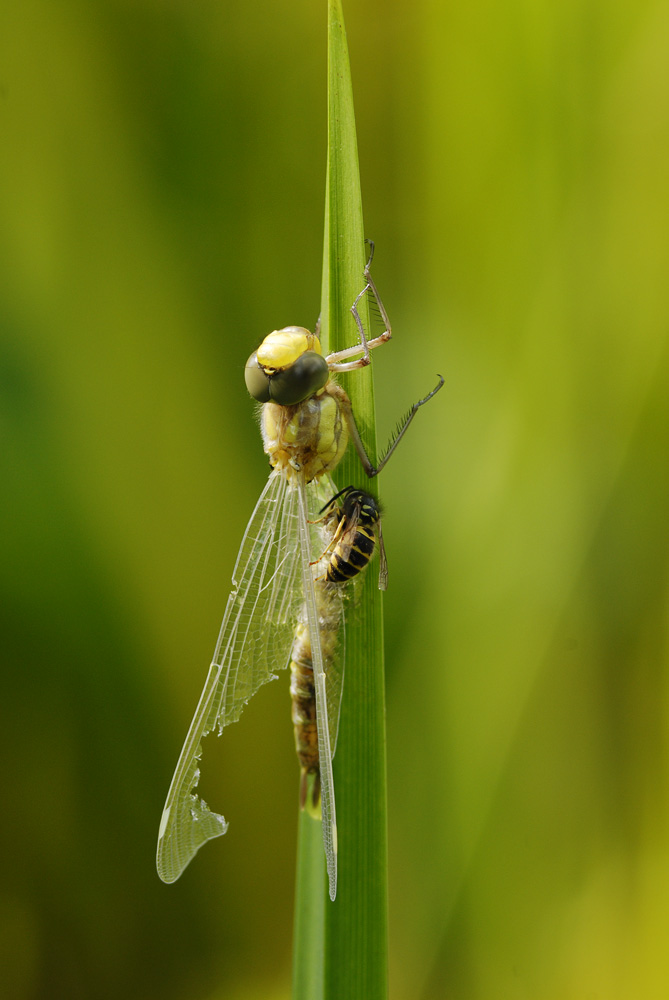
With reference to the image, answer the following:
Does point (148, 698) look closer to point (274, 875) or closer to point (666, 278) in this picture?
point (274, 875)

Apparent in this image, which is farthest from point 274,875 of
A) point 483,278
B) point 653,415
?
point 483,278

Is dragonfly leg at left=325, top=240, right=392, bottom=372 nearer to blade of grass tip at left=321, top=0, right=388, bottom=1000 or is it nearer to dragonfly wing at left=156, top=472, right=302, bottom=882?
blade of grass tip at left=321, top=0, right=388, bottom=1000

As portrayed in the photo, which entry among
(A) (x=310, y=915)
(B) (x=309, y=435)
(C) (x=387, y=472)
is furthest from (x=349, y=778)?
(C) (x=387, y=472)

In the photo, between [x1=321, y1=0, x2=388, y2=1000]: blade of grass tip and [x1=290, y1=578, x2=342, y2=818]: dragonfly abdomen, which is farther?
[x1=290, y1=578, x2=342, y2=818]: dragonfly abdomen

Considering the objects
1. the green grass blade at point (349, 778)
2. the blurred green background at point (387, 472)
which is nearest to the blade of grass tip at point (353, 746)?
the green grass blade at point (349, 778)

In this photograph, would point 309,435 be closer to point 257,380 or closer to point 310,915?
point 257,380

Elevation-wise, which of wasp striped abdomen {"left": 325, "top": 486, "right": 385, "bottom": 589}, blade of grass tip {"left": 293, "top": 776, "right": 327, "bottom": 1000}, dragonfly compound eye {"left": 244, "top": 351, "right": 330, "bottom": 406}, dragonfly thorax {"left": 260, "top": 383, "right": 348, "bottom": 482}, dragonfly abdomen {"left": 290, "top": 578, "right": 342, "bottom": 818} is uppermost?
dragonfly compound eye {"left": 244, "top": 351, "right": 330, "bottom": 406}

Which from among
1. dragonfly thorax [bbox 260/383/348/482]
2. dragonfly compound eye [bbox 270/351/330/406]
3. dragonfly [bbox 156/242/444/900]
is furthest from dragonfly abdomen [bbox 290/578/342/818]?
dragonfly compound eye [bbox 270/351/330/406]
